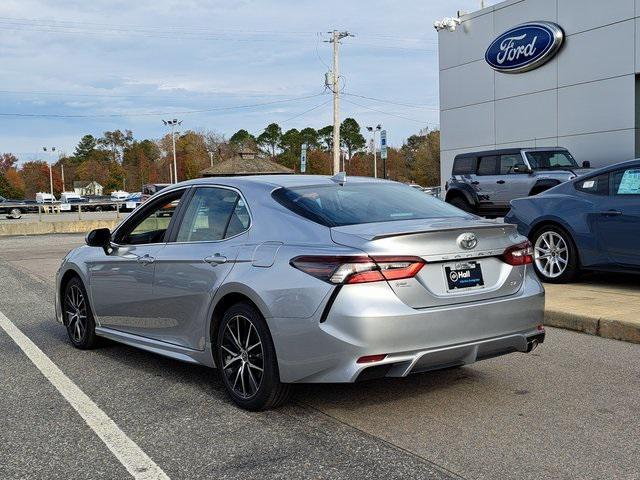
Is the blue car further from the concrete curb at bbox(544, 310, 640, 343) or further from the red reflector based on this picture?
the red reflector

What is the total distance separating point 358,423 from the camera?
4.36 meters

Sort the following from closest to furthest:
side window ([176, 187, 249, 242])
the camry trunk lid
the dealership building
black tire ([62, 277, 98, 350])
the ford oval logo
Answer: the camry trunk lid, side window ([176, 187, 249, 242]), black tire ([62, 277, 98, 350]), the dealership building, the ford oval logo

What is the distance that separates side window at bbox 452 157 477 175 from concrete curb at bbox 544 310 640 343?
11200 millimetres

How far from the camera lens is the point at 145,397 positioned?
16.6 ft

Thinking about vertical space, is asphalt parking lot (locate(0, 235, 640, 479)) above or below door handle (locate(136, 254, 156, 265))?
below

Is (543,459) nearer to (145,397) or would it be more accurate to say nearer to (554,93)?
(145,397)

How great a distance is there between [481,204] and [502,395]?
1319 centimetres

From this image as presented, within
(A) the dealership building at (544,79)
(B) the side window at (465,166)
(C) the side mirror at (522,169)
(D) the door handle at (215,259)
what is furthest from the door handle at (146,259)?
(A) the dealership building at (544,79)

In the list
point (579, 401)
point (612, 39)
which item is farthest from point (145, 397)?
point (612, 39)

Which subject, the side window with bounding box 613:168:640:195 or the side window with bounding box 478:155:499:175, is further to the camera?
the side window with bounding box 478:155:499:175

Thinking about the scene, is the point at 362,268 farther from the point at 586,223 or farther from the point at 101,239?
the point at 586,223

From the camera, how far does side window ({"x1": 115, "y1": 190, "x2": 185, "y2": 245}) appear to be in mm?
5762

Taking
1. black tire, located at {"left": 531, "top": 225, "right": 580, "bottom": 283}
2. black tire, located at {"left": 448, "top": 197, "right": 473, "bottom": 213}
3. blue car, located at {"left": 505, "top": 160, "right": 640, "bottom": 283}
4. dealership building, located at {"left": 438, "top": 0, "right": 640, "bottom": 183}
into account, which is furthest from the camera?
dealership building, located at {"left": 438, "top": 0, "right": 640, "bottom": 183}

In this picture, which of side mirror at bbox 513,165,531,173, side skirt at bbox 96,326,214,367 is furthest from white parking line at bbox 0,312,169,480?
side mirror at bbox 513,165,531,173
